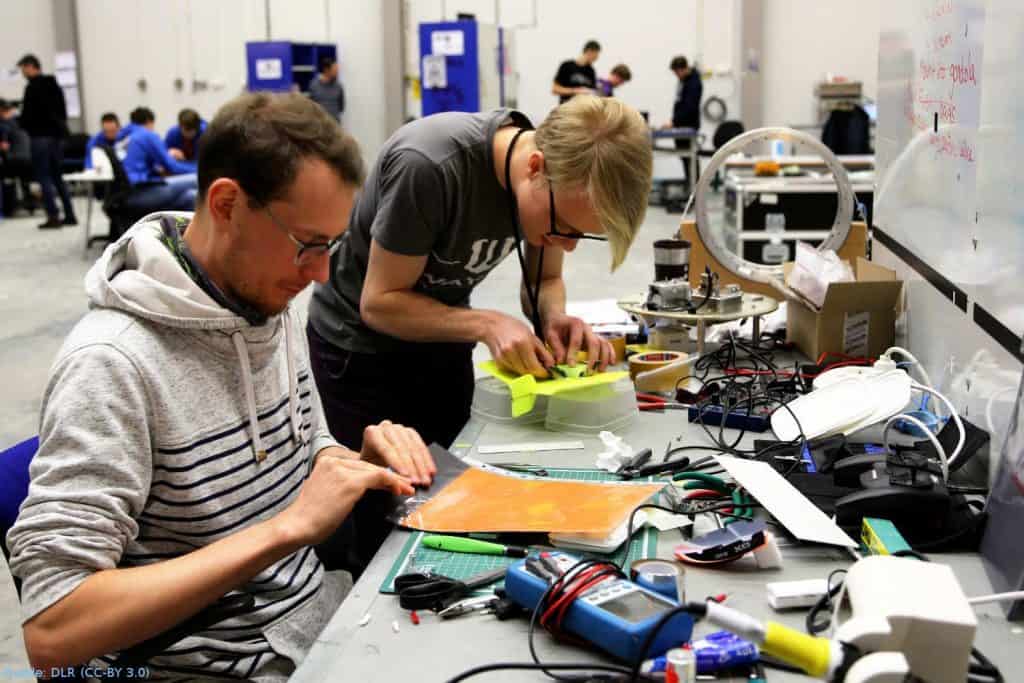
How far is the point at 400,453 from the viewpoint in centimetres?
136

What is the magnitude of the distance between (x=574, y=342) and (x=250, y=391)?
714 mm

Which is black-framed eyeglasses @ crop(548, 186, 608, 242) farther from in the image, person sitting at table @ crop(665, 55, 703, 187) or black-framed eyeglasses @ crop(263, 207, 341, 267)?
person sitting at table @ crop(665, 55, 703, 187)

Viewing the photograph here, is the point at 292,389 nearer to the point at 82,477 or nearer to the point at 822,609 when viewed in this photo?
the point at 82,477

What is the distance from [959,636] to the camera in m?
0.82

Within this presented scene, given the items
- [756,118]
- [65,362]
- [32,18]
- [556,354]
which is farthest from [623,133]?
[32,18]

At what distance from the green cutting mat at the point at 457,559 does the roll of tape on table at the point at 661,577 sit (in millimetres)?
81

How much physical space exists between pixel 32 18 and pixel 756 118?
801 cm

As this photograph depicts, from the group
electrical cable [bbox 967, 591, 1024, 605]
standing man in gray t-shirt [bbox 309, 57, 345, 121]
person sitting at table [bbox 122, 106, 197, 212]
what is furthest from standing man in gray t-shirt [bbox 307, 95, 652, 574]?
standing man in gray t-shirt [bbox 309, 57, 345, 121]

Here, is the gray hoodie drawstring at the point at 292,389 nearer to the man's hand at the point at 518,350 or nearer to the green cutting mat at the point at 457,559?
the green cutting mat at the point at 457,559

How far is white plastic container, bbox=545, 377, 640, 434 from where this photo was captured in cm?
162

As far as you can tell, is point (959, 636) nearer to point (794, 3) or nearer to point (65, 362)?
point (65, 362)

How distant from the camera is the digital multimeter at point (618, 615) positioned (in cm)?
92

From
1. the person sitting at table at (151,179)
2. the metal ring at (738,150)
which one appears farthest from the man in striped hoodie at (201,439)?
the person sitting at table at (151,179)

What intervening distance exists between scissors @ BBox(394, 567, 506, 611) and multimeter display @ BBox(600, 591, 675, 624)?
179 mm
